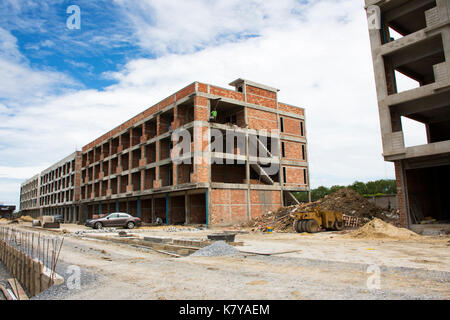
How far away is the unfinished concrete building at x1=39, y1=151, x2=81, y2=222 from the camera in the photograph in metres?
57.8

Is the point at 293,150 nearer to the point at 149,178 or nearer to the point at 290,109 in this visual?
the point at 290,109

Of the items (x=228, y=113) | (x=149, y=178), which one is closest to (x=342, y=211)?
(x=228, y=113)

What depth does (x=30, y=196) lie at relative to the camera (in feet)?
314

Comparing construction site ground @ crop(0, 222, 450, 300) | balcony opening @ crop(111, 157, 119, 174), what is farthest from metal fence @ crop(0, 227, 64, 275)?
balcony opening @ crop(111, 157, 119, 174)

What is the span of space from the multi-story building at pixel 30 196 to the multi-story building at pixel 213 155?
185 feet

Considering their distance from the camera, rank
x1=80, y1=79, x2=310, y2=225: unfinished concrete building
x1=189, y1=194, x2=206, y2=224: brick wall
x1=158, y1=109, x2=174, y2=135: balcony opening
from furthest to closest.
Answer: x1=158, y1=109, x2=174, y2=135: balcony opening
x1=189, y1=194, x2=206, y2=224: brick wall
x1=80, y1=79, x2=310, y2=225: unfinished concrete building

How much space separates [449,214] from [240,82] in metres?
20.4

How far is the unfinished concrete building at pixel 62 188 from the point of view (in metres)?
57.8

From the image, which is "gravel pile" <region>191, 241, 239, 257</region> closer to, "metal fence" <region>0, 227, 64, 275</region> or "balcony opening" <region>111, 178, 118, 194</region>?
"metal fence" <region>0, 227, 64, 275</region>

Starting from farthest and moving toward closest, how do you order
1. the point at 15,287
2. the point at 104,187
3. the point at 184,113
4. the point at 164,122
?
the point at 104,187 < the point at 164,122 < the point at 184,113 < the point at 15,287

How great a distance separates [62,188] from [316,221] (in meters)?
60.9

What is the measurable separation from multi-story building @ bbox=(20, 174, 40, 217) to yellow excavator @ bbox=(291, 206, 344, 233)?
3350 inches

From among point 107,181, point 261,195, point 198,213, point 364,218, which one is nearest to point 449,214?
point 364,218

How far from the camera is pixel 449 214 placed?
63.0 feet
